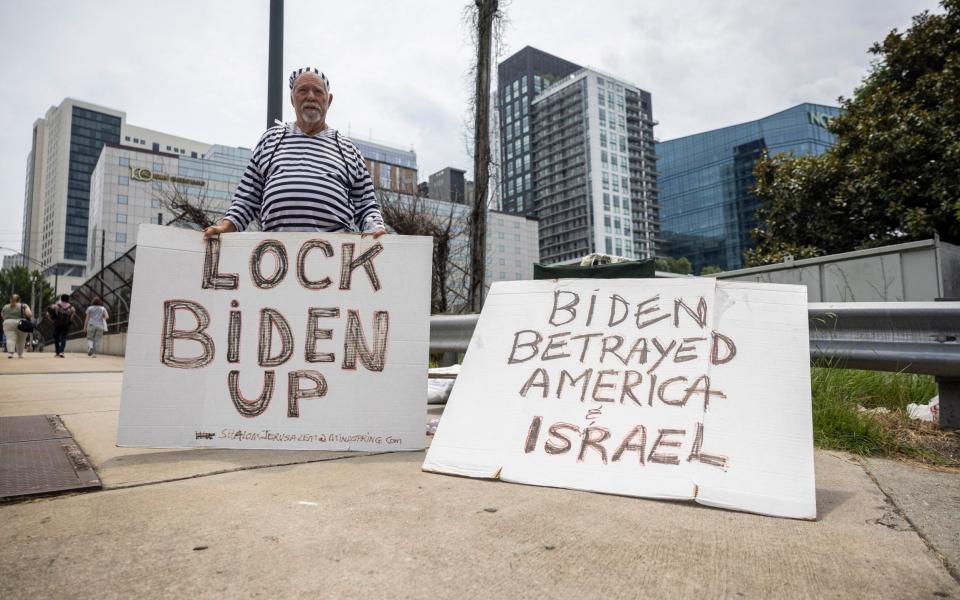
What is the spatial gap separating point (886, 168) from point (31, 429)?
13936 millimetres

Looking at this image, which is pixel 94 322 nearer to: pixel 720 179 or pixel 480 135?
pixel 480 135

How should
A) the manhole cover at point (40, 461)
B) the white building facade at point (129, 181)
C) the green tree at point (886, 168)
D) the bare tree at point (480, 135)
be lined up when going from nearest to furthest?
the manhole cover at point (40, 461), the bare tree at point (480, 135), the green tree at point (886, 168), the white building facade at point (129, 181)

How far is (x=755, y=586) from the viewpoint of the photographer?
116cm

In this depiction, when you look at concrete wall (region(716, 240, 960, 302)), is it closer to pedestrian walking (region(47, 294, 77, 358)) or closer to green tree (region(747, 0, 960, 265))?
green tree (region(747, 0, 960, 265))

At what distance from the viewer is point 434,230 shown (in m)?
10.9

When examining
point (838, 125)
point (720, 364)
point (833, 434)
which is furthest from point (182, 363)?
point (838, 125)

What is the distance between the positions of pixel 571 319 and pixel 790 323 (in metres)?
0.85

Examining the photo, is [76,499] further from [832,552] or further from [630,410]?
[832,552]

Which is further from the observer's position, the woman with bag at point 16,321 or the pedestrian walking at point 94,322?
the pedestrian walking at point 94,322

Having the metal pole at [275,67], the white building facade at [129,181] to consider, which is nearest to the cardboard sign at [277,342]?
the metal pole at [275,67]

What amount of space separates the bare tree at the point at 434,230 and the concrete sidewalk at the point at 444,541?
7846 mm

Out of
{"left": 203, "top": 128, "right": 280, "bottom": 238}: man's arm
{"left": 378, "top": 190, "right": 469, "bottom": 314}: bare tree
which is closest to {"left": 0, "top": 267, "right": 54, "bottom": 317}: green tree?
{"left": 378, "top": 190, "right": 469, "bottom": 314}: bare tree

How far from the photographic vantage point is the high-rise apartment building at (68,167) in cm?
12044

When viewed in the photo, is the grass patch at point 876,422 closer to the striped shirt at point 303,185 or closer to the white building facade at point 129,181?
the striped shirt at point 303,185
